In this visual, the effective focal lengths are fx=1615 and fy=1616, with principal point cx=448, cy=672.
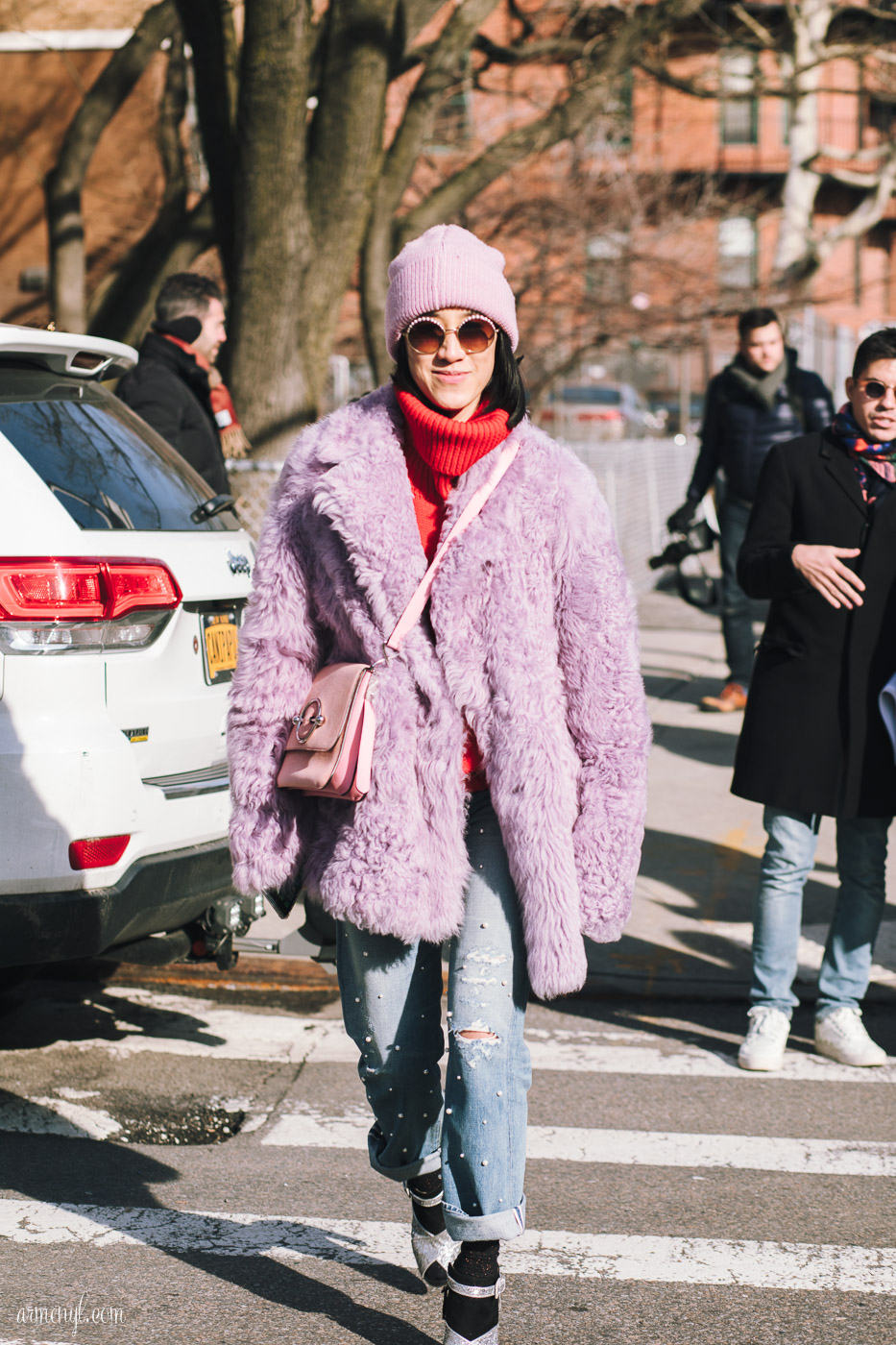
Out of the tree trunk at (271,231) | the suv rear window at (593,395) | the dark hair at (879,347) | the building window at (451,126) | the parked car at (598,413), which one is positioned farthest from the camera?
the suv rear window at (593,395)

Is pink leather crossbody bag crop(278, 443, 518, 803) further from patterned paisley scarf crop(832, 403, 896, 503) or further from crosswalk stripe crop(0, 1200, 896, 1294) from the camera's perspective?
patterned paisley scarf crop(832, 403, 896, 503)

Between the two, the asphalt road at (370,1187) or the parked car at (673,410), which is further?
the parked car at (673,410)

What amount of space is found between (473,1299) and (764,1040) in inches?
80.9

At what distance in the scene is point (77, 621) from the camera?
3867 millimetres

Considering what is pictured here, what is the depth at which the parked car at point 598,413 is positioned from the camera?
2512 cm

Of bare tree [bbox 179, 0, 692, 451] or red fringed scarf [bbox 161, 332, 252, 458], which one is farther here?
bare tree [bbox 179, 0, 692, 451]

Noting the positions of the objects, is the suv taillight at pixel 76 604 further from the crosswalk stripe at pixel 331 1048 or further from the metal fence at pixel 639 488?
the metal fence at pixel 639 488

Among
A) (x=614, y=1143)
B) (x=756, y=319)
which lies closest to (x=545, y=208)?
(x=756, y=319)

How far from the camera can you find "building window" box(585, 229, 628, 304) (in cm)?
2453

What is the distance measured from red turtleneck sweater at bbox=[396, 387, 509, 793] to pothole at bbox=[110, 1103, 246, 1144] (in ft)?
5.54

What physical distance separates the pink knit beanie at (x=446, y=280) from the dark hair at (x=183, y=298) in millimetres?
3988

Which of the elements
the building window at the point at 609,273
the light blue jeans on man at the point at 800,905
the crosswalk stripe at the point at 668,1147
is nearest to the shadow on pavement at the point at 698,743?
the light blue jeans on man at the point at 800,905

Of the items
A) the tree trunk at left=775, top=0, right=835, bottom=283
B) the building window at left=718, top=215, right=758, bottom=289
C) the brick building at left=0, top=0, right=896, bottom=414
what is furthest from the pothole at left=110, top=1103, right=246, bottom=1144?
the building window at left=718, top=215, right=758, bottom=289

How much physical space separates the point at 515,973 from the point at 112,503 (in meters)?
1.91
